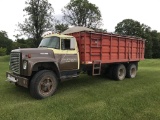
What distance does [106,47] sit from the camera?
945 centimetres

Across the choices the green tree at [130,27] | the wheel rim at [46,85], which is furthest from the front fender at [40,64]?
the green tree at [130,27]

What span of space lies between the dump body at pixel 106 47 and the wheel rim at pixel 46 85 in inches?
73.4

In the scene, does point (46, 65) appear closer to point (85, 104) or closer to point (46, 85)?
point (46, 85)

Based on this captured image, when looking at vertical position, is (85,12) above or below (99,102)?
above

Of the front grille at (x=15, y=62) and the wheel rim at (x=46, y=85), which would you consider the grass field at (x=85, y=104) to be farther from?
the front grille at (x=15, y=62)

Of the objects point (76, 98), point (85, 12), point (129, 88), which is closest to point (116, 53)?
point (129, 88)

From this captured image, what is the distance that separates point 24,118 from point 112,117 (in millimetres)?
2460

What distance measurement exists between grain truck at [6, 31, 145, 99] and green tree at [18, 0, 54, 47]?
25.0 meters

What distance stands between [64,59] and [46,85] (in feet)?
4.47

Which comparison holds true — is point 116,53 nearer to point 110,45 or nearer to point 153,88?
point 110,45

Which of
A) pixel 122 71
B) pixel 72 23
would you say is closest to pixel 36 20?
pixel 72 23

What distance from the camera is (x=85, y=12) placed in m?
42.2

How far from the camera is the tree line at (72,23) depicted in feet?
111

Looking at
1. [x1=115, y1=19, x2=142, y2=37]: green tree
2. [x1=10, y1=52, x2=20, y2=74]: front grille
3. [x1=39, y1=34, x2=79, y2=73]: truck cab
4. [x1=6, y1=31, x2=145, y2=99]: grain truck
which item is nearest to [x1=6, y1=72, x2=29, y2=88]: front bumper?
[x1=6, y1=31, x2=145, y2=99]: grain truck
